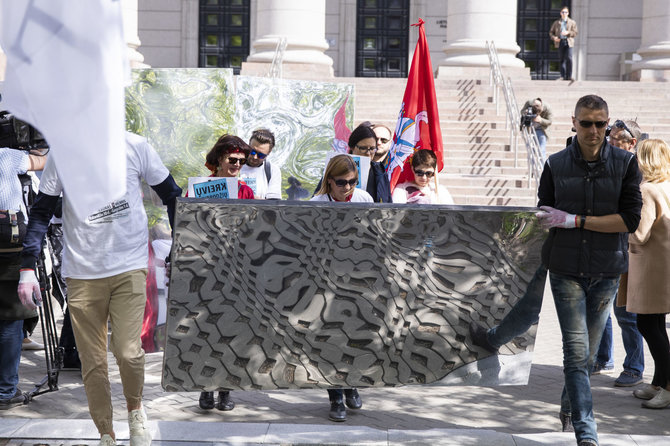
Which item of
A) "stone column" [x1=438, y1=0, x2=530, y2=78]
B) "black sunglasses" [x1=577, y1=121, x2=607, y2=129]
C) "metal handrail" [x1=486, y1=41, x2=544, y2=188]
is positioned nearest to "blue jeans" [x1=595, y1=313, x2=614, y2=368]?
"black sunglasses" [x1=577, y1=121, x2=607, y2=129]

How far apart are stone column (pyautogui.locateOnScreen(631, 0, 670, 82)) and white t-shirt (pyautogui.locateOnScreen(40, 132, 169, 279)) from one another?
19808 millimetres

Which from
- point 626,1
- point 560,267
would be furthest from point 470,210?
point 626,1

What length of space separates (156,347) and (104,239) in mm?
2258

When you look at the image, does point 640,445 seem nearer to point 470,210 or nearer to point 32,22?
point 470,210

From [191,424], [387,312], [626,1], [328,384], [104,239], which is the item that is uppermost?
[626,1]

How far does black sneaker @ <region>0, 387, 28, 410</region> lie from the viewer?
5.80 m

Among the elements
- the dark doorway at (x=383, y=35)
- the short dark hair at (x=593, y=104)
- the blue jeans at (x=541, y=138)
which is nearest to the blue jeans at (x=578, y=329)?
the short dark hair at (x=593, y=104)

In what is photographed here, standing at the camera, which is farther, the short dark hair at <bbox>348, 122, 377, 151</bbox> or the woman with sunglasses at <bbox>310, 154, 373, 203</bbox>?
the short dark hair at <bbox>348, 122, 377, 151</bbox>

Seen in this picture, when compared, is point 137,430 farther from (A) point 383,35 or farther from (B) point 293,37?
(A) point 383,35

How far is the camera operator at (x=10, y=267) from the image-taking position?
19.0 ft

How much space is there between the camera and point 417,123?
25.5 feet

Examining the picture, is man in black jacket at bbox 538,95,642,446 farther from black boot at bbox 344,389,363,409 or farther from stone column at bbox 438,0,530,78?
stone column at bbox 438,0,530,78

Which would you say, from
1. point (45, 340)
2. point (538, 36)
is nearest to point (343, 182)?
point (45, 340)

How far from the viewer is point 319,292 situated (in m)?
4.80
